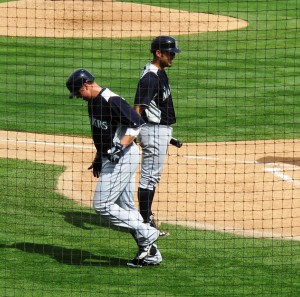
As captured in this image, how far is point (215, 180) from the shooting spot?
1388 centimetres

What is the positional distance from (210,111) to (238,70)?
2.92 meters

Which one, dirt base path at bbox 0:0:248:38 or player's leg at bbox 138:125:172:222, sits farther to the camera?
dirt base path at bbox 0:0:248:38

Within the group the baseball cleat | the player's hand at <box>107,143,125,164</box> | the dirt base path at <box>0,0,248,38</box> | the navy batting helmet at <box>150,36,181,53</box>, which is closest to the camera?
the player's hand at <box>107,143,125,164</box>

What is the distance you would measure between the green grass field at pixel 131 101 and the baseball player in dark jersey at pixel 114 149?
18.8 inches

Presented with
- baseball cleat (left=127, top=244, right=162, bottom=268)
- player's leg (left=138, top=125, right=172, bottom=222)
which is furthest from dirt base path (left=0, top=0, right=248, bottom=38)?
baseball cleat (left=127, top=244, right=162, bottom=268)

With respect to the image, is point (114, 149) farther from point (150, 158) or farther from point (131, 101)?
point (131, 101)

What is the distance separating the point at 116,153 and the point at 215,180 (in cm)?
385

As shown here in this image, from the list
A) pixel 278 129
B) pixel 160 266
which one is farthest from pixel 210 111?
pixel 160 266

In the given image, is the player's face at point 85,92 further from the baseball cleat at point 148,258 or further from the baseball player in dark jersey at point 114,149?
the baseball cleat at point 148,258

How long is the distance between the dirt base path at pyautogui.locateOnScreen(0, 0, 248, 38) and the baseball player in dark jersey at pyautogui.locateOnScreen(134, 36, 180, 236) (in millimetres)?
11471

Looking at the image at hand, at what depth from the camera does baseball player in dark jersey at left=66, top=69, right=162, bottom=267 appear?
404 inches

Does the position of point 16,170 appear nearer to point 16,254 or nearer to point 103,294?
point 16,254

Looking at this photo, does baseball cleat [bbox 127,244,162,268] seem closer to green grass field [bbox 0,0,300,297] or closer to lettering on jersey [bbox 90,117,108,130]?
green grass field [bbox 0,0,300,297]

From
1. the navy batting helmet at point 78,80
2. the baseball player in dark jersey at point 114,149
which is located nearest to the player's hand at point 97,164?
the baseball player in dark jersey at point 114,149
